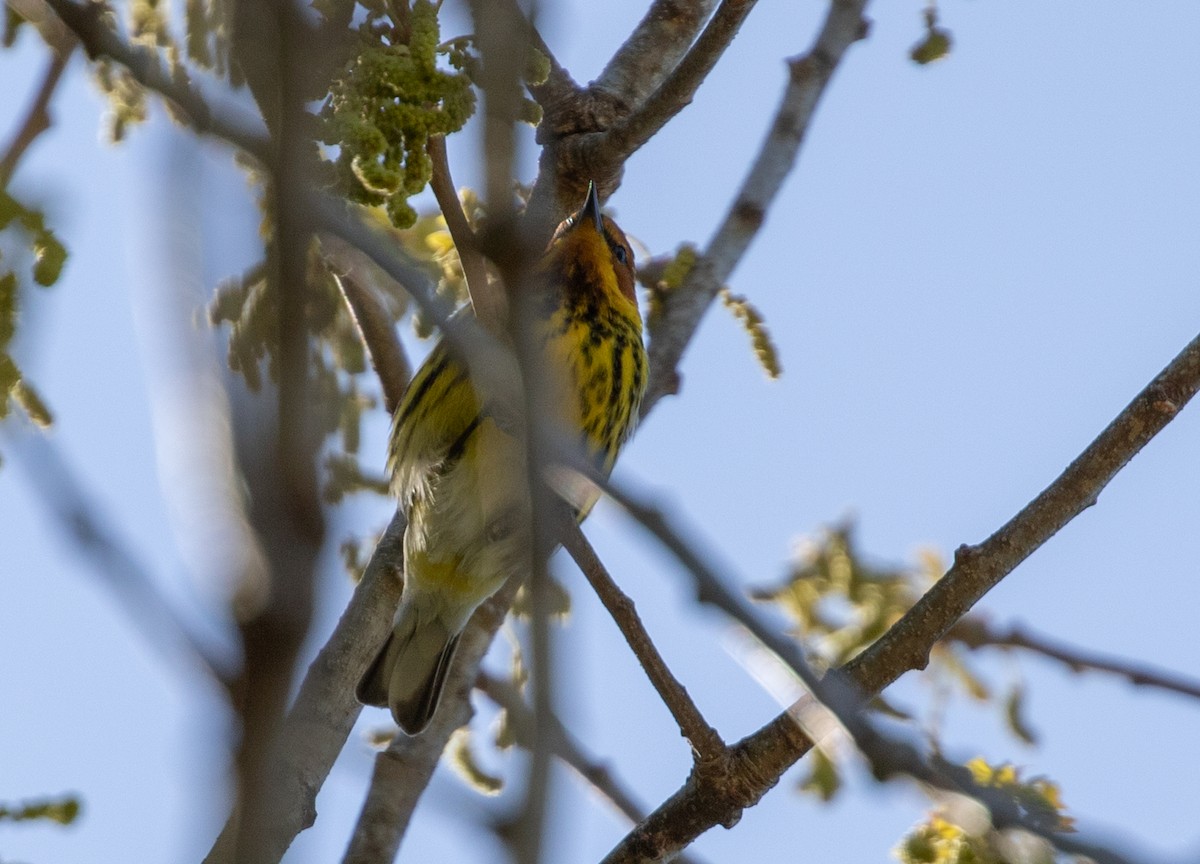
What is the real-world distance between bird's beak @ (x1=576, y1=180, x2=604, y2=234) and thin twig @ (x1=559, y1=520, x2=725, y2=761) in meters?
1.66

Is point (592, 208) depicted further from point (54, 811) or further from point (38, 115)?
point (54, 811)

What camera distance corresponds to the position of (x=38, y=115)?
3807mm

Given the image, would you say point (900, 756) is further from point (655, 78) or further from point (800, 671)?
point (655, 78)

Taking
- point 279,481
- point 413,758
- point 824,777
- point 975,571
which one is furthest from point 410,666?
point 279,481

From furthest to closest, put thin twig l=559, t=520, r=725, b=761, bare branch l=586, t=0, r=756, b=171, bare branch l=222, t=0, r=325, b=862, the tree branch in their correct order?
bare branch l=586, t=0, r=756, b=171
the tree branch
thin twig l=559, t=520, r=725, b=761
bare branch l=222, t=0, r=325, b=862

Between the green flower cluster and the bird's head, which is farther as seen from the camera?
the bird's head

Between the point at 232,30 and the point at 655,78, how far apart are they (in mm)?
3252

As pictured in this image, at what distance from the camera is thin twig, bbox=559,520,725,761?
229cm

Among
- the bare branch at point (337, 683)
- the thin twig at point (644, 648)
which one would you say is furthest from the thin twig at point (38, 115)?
the thin twig at point (644, 648)

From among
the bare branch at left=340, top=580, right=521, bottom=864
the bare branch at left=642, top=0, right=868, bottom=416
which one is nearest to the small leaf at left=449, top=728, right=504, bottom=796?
the bare branch at left=340, top=580, right=521, bottom=864

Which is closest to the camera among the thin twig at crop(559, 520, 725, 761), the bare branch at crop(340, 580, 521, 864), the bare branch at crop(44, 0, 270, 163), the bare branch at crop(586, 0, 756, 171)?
the bare branch at crop(44, 0, 270, 163)

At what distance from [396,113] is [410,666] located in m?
2.45

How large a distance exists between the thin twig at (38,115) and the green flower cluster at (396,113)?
158 centimetres

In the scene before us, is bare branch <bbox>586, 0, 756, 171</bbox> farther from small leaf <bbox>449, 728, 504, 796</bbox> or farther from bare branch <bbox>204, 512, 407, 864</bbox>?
small leaf <bbox>449, 728, 504, 796</bbox>
